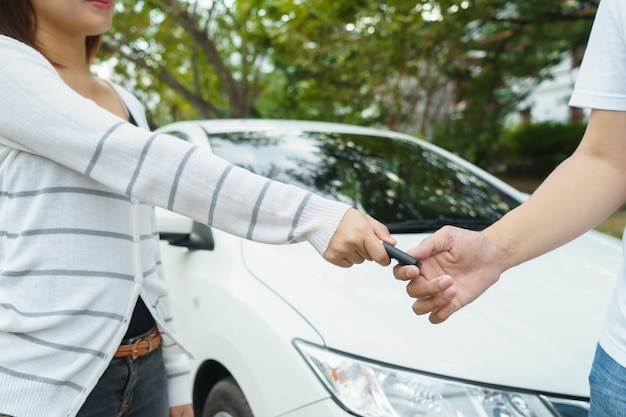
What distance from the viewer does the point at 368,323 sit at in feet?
5.69

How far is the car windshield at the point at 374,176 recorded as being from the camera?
8.23 feet

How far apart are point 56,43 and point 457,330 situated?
127cm

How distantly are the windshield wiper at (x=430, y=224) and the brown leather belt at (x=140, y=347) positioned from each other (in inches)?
48.3

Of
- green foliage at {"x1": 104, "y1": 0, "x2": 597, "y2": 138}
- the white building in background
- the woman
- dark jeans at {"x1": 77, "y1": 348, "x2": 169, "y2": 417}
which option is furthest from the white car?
the white building in background

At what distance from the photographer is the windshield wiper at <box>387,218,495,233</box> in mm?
2369

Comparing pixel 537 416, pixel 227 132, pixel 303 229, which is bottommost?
pixel 537 416

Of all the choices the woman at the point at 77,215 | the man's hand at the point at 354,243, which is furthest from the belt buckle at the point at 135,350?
the man's hand at the point at 354,243

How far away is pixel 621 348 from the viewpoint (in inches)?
39.0

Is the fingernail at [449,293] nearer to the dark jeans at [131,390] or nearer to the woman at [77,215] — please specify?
the woman at [77,215]

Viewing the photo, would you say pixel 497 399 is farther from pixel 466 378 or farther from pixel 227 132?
pixel 227 132

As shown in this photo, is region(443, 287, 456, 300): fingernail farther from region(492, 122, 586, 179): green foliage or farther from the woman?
region(492, 122, 586, 179): green foliage

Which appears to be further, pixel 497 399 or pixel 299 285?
pixel 299 285

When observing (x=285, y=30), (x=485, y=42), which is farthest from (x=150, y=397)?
(x=485, y=42)

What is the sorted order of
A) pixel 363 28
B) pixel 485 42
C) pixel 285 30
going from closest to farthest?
1. pixel 363 28
2. pixel 285 30
3. pixel 485 42
